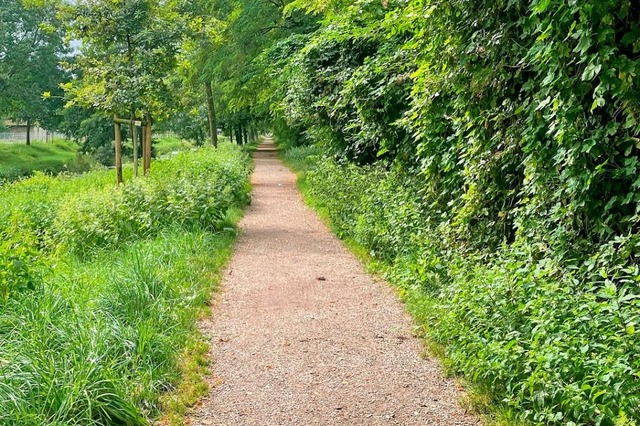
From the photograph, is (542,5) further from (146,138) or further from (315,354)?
(146,138)

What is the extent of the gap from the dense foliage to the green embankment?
228 centimetres

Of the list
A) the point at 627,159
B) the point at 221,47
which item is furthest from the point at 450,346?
the point at 221,47

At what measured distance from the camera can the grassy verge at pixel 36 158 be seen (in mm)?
42594

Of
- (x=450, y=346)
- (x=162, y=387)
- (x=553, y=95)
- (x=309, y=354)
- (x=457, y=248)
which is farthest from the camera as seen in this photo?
(x=457, y=248)

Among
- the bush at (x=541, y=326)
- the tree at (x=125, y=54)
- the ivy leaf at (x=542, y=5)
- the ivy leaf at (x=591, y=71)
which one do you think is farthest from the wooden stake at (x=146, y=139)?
the ivy leaf at (x=591, y=71)

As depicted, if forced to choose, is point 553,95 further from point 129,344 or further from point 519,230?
point 129,344

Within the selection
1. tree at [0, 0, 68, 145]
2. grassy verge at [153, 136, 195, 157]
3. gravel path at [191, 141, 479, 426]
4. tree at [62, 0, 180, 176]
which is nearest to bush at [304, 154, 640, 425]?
gravel path at [191, 141, 479, 426]

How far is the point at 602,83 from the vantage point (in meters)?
3.74

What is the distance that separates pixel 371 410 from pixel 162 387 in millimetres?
1534

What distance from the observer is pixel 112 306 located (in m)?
5.64

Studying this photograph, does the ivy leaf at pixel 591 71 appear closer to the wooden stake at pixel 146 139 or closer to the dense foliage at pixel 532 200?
the dense foliage at pixel 532 200

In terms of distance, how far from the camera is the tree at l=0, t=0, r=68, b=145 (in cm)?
5084

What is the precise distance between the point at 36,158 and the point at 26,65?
Result: 877cm

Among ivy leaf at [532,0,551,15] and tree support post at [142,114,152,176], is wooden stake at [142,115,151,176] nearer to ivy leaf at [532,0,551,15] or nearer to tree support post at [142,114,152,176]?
tree support post at [142,114,152,176]
